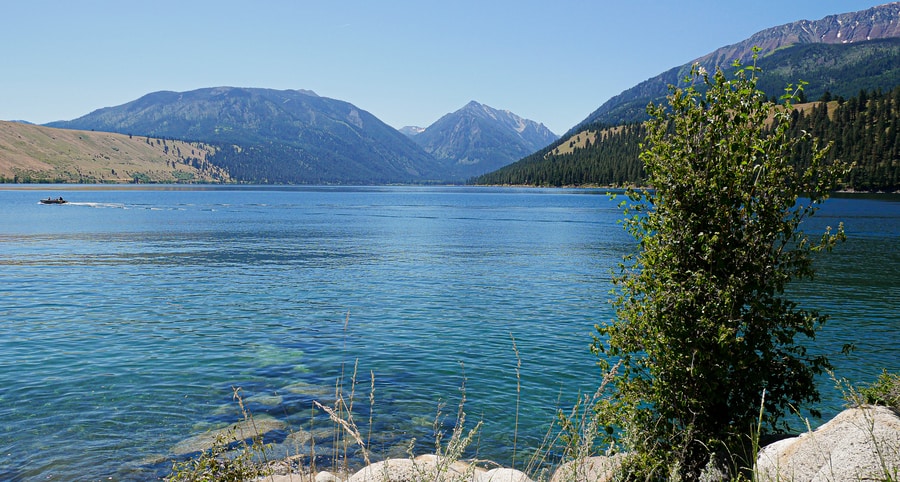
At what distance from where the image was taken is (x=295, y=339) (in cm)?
2653

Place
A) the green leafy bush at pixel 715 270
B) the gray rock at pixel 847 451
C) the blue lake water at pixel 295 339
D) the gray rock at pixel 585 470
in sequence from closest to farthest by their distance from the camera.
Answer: the gray rock at pixel 585 470 < the gray rock at pixel 847 451 < the green leafy bush at pixel 715 270 < the blue lake water at pixel 295 339

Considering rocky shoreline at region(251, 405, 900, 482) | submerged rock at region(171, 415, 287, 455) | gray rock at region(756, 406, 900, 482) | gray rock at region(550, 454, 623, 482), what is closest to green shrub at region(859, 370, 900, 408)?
rocky shoreline at region(251, 405, 900, 482)

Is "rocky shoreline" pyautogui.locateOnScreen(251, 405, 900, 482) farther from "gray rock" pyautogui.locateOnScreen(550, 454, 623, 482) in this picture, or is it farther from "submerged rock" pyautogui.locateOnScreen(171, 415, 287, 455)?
"submerged rock" pyautogui.locateOnScreen(171, 415, 287, 455)

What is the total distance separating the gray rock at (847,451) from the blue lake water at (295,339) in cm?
676

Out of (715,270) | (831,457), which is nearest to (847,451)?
(831,457)

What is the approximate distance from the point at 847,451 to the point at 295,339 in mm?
22637

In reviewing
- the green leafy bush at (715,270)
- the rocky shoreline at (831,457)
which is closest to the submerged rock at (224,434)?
the rocky shoreline at (831,457)

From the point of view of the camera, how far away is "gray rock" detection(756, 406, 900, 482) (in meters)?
7.37

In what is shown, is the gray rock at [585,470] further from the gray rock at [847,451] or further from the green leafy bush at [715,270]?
the gray rock at [847,451]

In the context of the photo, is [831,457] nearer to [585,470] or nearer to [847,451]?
[847,451]

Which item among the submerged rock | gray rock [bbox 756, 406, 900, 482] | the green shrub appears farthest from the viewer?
the submerged rock

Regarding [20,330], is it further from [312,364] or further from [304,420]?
[304,420]

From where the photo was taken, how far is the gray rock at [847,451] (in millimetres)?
7371

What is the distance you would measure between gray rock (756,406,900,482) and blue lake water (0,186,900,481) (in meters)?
6.76
